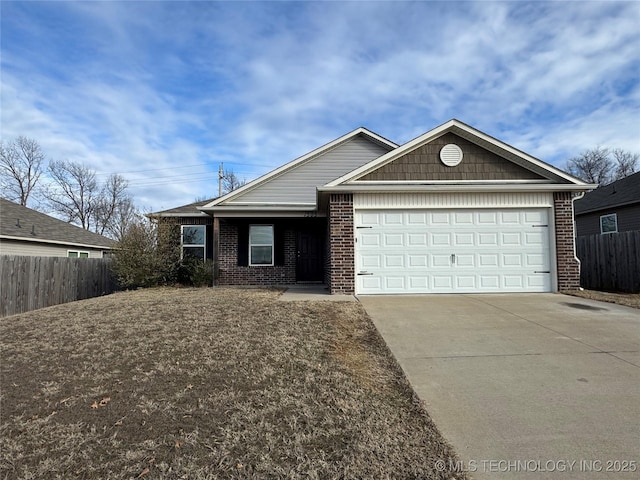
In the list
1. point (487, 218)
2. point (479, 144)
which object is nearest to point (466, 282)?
point (487, 218)

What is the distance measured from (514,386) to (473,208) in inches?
251

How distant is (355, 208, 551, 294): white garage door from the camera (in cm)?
948

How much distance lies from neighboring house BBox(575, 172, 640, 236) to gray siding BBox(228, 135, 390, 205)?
1035 cm

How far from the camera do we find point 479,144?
984cm

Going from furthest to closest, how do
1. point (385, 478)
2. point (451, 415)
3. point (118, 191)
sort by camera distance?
1. point (118, 191)
2. point (451, 415)
3. point (385, 478)

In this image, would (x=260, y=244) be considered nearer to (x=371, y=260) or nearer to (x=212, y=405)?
(x=371, y=260)

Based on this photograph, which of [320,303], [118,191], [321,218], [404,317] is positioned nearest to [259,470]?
[404,317]

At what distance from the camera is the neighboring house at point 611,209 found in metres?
15.5

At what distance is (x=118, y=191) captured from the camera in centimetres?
4044

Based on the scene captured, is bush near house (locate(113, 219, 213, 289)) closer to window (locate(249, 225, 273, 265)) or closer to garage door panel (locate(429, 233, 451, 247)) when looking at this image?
window (locate(249, 225, 273, 265))

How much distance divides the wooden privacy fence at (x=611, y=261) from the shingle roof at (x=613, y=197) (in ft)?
15.7

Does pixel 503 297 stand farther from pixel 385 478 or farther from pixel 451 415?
pixel 385 478

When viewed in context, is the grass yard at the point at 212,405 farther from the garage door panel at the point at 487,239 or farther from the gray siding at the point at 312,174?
the gray siding at the point at 312,174

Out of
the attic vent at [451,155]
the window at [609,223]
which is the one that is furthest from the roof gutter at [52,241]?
the window at [609,223]
